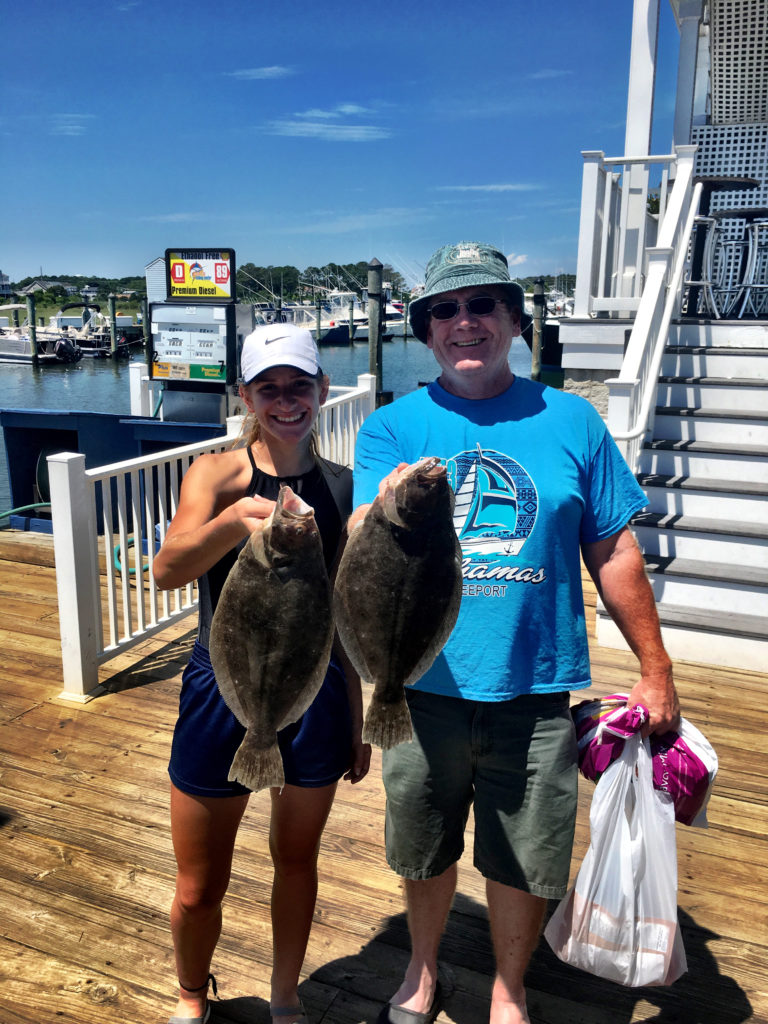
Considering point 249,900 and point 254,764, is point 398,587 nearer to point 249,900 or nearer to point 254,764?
point 254,764

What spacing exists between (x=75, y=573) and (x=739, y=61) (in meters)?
8.87

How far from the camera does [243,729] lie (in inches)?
75.1

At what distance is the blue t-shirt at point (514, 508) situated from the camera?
1.94m

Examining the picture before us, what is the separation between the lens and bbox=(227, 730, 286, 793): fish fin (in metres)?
1.52

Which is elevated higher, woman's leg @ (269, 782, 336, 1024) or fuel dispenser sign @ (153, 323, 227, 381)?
fuel dispenser sign @ (153, 323, 227, 381)

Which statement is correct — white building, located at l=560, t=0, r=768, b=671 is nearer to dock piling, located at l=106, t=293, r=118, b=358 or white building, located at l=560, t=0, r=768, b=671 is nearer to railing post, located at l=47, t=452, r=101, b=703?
railing post, located at l=47, t=452, r=101, b=703

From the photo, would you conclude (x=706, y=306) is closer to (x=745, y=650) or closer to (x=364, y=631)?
(x=745, y=650)

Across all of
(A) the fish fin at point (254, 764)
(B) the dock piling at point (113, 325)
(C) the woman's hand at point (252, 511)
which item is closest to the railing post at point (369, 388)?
(C) the woman's hand at point (252, 511)

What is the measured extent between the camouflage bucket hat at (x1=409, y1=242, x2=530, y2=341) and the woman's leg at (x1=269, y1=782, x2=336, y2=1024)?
1228 millimetres

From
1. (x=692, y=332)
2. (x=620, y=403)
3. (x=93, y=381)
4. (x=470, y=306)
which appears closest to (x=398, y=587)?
(x=470, y=306)

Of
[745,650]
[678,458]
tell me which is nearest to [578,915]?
[745,650]

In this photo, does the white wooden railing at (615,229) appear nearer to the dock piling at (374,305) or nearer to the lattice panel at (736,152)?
the lattice panel at (736,152)

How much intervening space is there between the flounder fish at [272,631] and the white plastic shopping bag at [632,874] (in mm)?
964

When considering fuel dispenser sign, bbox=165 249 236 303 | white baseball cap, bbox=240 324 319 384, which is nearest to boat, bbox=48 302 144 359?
fuel dispenser sign, bbox=165 249 236 303
